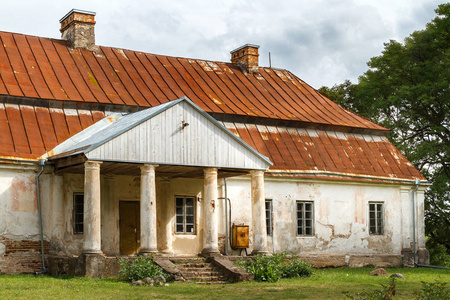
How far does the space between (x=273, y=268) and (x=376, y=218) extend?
7760 mm

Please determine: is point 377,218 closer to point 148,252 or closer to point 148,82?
point 148,82

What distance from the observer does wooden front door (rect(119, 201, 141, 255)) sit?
19.5 m

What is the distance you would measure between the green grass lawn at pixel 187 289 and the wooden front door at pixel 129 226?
3.40 m

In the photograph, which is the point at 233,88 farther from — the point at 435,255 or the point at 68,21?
the point at 435,255

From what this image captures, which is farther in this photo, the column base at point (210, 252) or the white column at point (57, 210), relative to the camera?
the white column at point (57, 210)

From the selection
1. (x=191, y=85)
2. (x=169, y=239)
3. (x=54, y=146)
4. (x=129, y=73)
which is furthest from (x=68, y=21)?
(x=169, y=239)

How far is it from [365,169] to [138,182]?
27.7ft

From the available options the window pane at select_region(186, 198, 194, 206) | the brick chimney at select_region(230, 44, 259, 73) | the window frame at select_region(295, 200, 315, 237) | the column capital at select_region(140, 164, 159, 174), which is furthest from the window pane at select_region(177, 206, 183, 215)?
the brick chimney at select_region(230, 44, 259, 73)

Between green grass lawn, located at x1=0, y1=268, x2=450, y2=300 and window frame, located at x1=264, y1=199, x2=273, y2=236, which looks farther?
window frame, located at x1=264, y1=199, x2=273, y2=236

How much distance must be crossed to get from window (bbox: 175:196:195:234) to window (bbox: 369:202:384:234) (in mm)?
6836

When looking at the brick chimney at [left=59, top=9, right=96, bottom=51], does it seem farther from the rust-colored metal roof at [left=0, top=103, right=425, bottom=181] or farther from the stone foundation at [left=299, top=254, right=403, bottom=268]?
the stone foundation at [left=299, top=254, right=403, bottom=268]

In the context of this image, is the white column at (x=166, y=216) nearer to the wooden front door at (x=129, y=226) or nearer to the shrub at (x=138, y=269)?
the wooden front door at (x=129, y=226)

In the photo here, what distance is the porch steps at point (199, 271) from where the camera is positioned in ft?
53.8

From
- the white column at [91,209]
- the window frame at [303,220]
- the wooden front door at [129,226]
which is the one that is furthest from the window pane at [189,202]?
the white column at [91,209]
